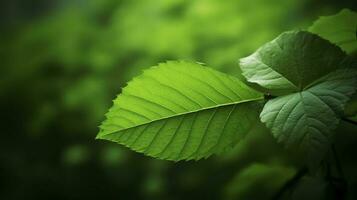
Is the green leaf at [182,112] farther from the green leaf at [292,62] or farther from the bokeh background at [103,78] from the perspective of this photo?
the bokeh background at [103,78]

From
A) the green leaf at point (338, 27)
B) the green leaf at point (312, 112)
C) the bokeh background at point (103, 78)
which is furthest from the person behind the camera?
the bokeh background at point (103, 78)

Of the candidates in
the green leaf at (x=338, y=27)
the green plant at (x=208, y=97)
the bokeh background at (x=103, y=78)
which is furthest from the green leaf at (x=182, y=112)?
the bokeh background at (x=103, y=78)

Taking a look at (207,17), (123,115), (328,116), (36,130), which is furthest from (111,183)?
(328,116)

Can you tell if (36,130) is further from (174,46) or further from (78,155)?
(174,46)

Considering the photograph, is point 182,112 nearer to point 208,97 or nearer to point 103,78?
point 208,97

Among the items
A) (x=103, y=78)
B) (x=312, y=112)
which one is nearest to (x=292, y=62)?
(x=312, y=112)

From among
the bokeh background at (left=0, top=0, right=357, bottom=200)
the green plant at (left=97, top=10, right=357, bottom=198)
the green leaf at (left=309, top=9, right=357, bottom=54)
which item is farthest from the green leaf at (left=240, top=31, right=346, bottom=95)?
the bokeh background at (left=0, top=0, right=357, bottom=200)
